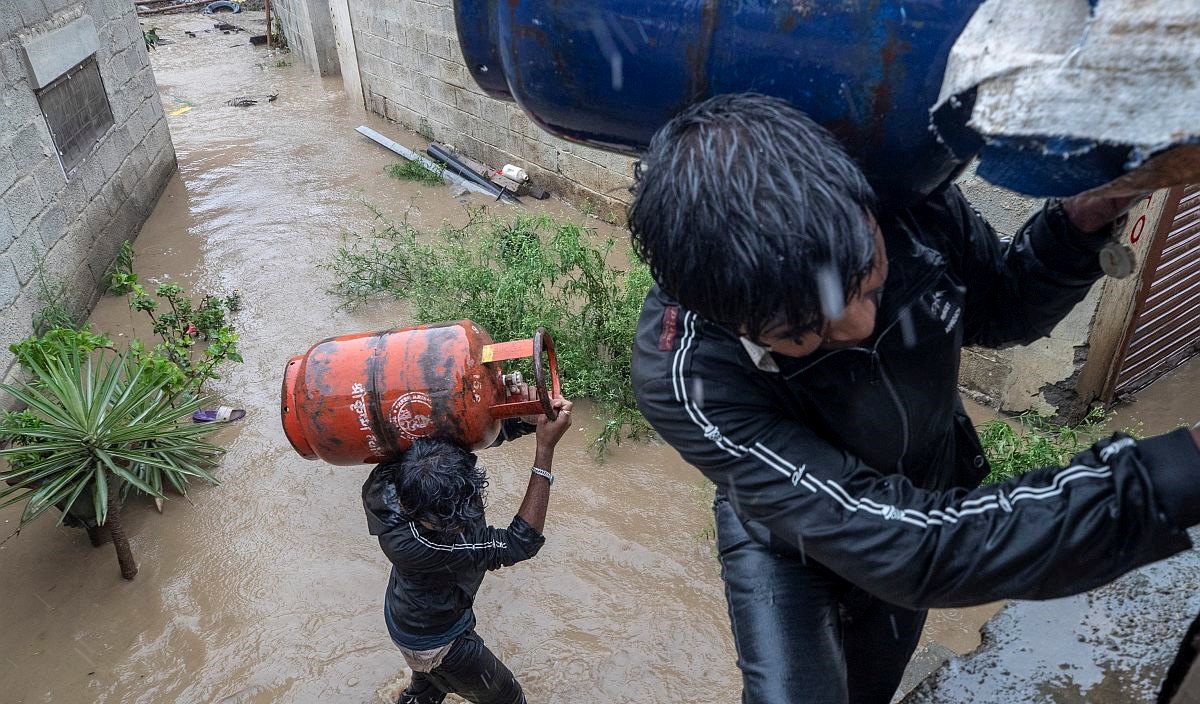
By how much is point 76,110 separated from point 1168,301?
6.84 meters

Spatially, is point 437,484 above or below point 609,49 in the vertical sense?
below

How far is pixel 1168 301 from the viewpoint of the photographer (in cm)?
376

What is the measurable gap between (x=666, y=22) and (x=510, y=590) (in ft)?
8.91

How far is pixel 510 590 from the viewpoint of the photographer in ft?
10.9

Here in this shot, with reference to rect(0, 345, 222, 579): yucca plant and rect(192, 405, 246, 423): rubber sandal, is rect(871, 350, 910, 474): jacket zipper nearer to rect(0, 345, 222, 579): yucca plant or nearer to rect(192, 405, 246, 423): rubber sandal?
rect(0, 345, 222, 579): yucca plant

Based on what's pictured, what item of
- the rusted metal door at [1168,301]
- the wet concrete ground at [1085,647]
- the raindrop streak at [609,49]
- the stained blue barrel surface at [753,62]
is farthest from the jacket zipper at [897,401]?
the rusted metal door at [1168,301]

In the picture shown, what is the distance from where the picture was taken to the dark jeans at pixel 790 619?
1506 mm

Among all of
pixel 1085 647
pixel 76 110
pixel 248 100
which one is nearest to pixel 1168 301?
pixel 1085 647

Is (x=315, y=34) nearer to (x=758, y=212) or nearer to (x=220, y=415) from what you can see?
(x=220, y=415)

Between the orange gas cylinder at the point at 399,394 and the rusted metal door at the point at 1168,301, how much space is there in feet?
9.39

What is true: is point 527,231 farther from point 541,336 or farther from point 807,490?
point 807,490

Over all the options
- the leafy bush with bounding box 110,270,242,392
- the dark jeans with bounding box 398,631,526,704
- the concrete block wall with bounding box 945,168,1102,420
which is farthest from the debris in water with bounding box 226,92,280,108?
the dark jeans with bounding box 398,631,526,704

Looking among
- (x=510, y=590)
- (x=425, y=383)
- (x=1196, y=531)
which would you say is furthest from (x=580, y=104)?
(x=510, y=590)

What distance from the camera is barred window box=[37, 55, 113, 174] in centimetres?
522
